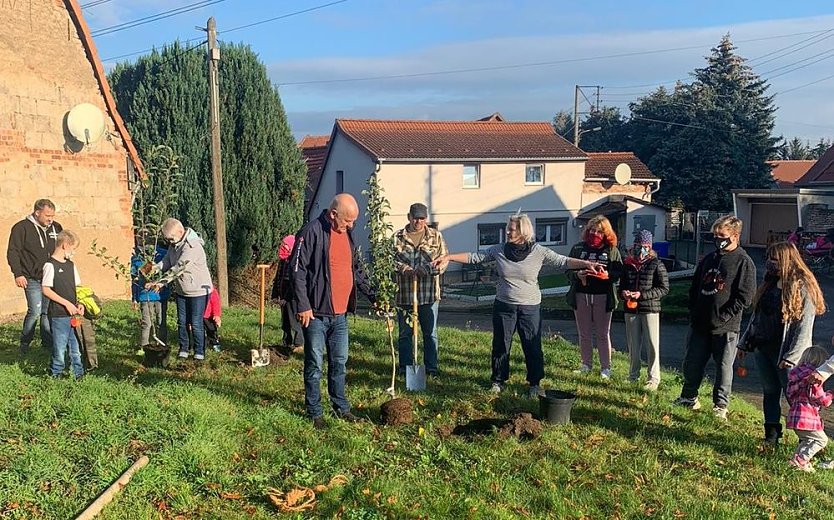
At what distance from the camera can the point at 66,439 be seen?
5176 millimetres

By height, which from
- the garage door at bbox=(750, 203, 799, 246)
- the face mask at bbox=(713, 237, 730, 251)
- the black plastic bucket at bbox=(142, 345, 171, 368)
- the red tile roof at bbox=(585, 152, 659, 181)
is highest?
the red tile roof at bbox=(585, 152, 659, 181)

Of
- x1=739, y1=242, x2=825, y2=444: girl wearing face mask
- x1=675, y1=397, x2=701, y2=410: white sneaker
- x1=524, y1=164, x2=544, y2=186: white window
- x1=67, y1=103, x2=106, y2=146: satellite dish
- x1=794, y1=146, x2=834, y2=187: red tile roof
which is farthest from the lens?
x1=794, y1=146, x2=834, y2=187: red tile roof

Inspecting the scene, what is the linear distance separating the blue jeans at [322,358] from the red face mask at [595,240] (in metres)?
3.00

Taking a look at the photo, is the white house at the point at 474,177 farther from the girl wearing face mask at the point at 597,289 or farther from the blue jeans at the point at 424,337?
the girl wearing face mask at the point at 597,289

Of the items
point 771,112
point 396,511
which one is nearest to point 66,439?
point 396,511

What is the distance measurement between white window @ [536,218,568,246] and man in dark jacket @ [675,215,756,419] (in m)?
27.1

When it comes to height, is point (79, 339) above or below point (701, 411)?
above

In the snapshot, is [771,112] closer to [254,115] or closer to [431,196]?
[431,196]

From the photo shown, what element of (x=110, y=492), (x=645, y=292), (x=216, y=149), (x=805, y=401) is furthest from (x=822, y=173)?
(x=110, y=492)

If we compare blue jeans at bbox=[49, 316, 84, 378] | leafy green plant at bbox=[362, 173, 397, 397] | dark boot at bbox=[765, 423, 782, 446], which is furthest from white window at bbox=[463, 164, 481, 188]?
dark boot at bbox=[765, 423, 782, 446]

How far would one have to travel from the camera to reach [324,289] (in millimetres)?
5648

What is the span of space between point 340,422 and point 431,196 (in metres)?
25.5

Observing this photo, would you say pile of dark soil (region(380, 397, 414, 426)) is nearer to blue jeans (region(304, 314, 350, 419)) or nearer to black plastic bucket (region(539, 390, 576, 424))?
blue jeans (region(304, 314, 350, 419))

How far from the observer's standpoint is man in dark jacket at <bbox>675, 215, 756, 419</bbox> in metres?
6.03
